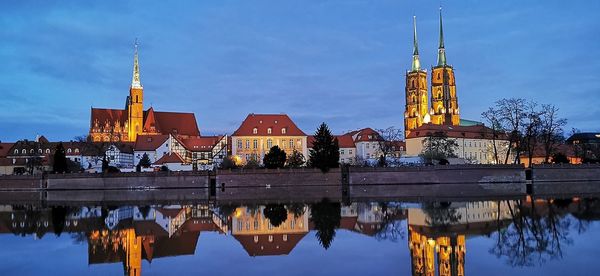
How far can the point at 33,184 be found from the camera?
79.1 m

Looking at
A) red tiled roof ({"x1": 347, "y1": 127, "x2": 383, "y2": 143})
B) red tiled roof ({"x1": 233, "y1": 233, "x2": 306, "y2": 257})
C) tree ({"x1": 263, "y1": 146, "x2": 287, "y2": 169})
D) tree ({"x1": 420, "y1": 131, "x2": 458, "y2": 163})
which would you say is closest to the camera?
red tiled roof ({"x1": 233, "y1": 233, "x2": 306, "y2": 257})

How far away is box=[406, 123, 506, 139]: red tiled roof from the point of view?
370 ft

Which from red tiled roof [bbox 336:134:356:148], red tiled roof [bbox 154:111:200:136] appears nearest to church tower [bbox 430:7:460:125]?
red tiled roof [bbox 336:134:356:148]

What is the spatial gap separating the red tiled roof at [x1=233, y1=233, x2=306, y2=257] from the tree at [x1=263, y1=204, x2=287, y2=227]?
4.36 meters

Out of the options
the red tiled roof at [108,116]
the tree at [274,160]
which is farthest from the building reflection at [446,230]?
the red tiled roof at [108,116]

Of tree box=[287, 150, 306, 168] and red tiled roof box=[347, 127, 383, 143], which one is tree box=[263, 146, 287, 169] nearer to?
tree box=[287, 150, 306, 168]

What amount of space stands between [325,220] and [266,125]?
66.6 m

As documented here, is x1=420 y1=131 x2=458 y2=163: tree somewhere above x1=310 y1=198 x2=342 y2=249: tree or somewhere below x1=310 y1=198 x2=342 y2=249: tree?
above

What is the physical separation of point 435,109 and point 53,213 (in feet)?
387

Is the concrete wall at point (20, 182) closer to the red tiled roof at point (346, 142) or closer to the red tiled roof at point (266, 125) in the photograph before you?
the red tiled roof at point (266, 125)

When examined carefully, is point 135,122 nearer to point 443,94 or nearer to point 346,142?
point 346,142

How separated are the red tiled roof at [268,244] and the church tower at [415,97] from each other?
122 m

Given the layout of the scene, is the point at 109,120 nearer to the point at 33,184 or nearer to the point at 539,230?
the point at 33,184

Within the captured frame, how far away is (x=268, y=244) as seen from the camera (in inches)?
927
